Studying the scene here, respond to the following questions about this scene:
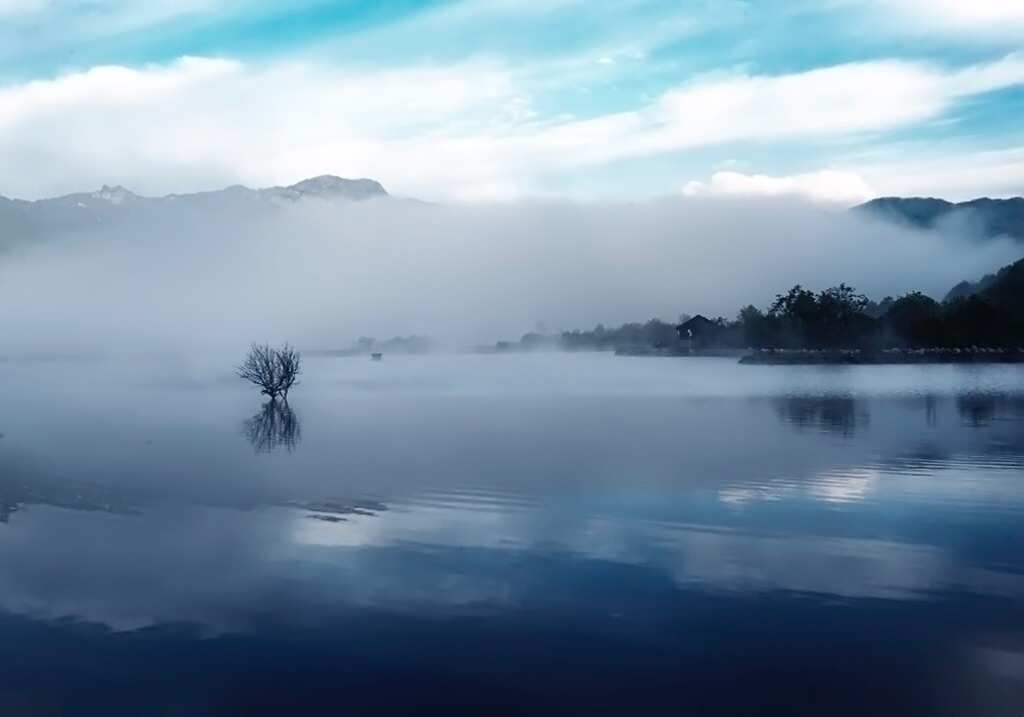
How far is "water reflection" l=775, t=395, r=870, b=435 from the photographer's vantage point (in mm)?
28375

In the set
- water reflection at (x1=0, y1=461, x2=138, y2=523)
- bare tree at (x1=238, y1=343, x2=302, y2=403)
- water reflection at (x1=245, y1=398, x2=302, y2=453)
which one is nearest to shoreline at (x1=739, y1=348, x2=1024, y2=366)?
bare tree at (x1=238, y1=343, x2=302, y2=403)

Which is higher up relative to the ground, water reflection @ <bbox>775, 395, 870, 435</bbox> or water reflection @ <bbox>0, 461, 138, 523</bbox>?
water reflection @ <bbox>0, 461, 138, 523</bbox>

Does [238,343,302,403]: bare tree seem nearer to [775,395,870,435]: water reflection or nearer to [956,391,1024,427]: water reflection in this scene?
[775,395,870,435]: water reflection

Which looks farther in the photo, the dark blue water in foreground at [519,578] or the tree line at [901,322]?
the tree line at [901,322]

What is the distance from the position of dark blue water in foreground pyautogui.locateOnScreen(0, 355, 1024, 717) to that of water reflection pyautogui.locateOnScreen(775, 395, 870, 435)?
419 centimetres

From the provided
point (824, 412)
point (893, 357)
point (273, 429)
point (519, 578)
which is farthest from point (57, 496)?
point (893, 357)

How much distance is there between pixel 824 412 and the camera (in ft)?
110

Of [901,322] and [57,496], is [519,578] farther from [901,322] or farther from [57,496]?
[901,322]

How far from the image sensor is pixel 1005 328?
8525 centimetres

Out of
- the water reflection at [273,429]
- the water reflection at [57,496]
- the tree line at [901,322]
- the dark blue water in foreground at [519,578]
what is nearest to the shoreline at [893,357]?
the tree line at [901,322]

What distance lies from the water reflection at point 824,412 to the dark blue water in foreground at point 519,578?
4189mm

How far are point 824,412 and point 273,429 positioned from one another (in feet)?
64.0

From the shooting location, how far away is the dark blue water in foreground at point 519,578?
735 cm

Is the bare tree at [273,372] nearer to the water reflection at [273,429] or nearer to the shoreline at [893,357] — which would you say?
the water reflection at [273,429]
